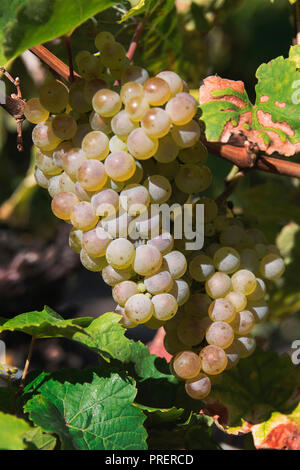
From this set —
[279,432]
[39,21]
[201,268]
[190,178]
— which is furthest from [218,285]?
[39,21]

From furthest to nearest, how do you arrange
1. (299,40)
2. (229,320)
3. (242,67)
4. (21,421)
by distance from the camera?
(242,67), (299,40), (229,320), (21,421)

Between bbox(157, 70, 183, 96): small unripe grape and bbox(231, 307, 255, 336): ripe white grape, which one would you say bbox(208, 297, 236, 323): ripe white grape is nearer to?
bbox(231, 307, 255, 336): ripe white grape

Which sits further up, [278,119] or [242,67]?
[278,119]

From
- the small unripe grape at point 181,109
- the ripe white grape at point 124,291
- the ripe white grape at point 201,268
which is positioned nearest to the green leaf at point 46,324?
the ripe white grape at point 124,291

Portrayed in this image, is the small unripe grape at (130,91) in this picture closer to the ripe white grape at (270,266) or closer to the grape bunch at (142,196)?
the grape bunch at (142,196)

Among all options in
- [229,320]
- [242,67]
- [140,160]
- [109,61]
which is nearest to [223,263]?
[229,320]

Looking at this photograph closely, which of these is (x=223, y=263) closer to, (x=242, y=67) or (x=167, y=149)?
(x=167, y=149)

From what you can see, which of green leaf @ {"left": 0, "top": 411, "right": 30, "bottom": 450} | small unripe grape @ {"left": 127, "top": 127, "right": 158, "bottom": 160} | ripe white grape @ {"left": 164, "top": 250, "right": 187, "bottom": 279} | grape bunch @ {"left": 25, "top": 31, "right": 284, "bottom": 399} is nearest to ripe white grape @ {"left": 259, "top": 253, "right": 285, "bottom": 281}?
grape bunch @ {"left": 25, "top": 31, "right": 284, "bottom": 399}
